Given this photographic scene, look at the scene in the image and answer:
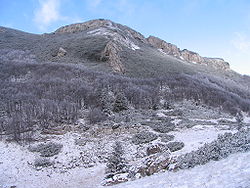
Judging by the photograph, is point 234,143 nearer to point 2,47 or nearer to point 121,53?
point 121,53

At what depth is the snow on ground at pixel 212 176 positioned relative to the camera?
15.4 feet

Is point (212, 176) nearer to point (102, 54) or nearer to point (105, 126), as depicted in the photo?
point (105, 126)

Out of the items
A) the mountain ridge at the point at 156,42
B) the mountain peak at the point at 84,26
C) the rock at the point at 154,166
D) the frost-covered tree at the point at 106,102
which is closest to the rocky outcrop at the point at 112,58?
the frost-covered tree at the point at 106,102

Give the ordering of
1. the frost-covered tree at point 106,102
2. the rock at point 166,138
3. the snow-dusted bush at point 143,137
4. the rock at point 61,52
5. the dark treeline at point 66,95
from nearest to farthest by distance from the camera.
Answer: the rock at point 166,138, the snow-dusted bush at point 143,137, the dark treeline at point 66,95, the frost-covered tree at point 106,102, the rock at point 61,52

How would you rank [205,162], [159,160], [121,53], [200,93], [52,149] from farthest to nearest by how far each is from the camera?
1. [121,53]
2. [200,93]
3. [52,149]
4. [159,160]
5. [205,162]

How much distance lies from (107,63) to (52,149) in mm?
26259

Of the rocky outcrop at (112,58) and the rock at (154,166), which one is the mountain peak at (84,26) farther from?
the rock at (154,166)

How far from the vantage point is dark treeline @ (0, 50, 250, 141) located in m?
15.6

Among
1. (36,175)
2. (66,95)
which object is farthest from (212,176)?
(66,95)

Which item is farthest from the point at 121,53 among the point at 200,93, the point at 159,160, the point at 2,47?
the point at 159,160

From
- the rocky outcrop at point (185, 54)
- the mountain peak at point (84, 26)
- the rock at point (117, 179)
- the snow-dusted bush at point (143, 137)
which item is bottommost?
the rock at point (117, 179)

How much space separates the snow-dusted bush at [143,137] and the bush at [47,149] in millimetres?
4443

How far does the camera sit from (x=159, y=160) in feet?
25.5

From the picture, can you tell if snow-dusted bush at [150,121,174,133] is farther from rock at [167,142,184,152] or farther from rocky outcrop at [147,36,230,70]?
rocky outcrop at [147,36,230,70]
